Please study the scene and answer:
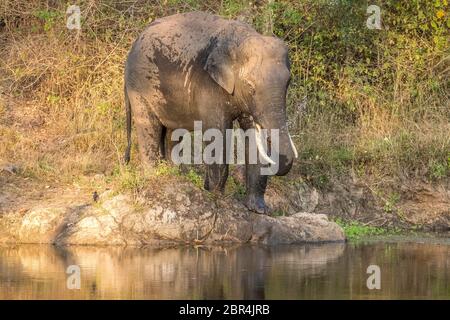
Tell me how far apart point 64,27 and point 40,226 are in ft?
18.1

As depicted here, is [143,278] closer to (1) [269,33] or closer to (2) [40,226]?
(2) [40,226]

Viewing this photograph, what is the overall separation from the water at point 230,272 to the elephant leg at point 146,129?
2.08 m

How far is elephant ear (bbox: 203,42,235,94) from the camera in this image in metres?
16.2

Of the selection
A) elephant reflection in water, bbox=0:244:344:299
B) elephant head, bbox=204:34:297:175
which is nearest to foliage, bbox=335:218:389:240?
elephant reflection in water, bbox=0:244:344:299

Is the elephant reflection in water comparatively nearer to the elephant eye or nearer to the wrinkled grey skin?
the wrinkled grey skin

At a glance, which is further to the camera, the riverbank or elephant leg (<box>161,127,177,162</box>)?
elephant leg (<box>161,127,177,162</box>)

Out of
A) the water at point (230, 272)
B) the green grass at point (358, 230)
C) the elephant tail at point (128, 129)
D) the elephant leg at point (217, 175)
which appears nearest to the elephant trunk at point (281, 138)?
the elephant leg at point (217, 175)

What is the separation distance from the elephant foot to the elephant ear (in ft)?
4.49

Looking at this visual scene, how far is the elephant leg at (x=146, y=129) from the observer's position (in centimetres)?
1736

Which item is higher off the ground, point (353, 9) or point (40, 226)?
point (353, 9)

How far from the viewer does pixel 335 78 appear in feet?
67.2

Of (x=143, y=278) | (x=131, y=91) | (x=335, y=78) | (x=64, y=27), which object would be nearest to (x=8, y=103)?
(x=64, y=27)
